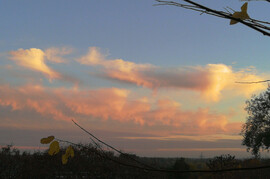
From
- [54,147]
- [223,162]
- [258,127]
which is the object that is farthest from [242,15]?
[258,127]

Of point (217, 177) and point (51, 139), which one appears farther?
point (217, 177)

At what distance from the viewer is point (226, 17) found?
0.99m

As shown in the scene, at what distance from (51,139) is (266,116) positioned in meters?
30.4

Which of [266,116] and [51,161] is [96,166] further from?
[266,116]

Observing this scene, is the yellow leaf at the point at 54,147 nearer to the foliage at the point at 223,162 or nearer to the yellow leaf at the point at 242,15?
the yellow leaf at the point at 242,15

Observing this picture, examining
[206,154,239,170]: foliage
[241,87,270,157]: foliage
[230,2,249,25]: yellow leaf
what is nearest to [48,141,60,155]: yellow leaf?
[230,2,249,25]: yellow leaf

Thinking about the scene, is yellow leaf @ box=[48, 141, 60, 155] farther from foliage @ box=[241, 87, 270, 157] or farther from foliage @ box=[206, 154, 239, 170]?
foliage @ box=[241, 87, 270, 157]

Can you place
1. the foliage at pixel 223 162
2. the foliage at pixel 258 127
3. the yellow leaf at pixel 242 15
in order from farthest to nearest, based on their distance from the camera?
the foliage at pixel 258 127 → the foliage at pixel 223 162 → the yellow leaf at pixel 242 15

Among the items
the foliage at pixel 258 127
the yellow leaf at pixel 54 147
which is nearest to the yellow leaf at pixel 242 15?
the yellow leaf at pixel 54 147

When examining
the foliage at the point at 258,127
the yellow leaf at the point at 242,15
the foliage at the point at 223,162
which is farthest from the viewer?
the foliage at the point at 258,127

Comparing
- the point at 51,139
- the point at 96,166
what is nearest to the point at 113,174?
the point at 96,166

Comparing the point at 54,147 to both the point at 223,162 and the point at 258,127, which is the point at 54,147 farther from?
the point at 258,127

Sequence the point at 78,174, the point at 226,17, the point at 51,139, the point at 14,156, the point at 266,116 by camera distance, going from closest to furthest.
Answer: the point at 226,17
the point at 51,139
the point at 78,174
the point at 14,156
the point at 266,116

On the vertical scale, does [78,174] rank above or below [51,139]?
below
